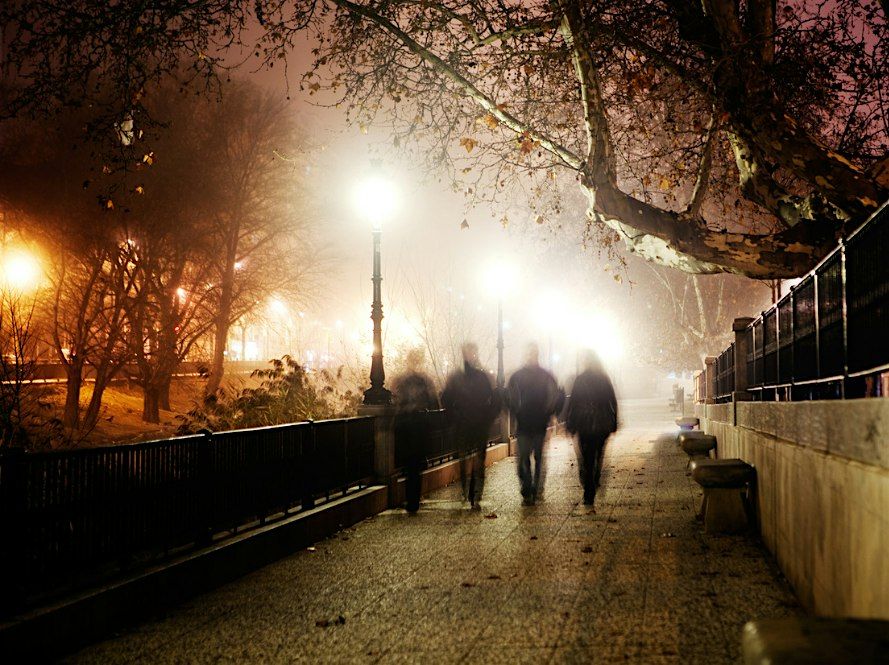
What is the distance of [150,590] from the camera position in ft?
21.3

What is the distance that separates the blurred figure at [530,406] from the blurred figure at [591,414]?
1.12 feet

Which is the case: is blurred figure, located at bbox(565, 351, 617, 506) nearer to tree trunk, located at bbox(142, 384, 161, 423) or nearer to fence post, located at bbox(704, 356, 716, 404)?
fence post, located at bbox(704, 356, 716, 404)

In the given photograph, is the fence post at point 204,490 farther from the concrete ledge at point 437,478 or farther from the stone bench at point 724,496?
the concrete ledge at point 437,478

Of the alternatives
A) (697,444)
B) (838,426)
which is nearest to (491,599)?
(838,426)

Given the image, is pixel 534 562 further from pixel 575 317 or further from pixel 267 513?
pixel 575 317

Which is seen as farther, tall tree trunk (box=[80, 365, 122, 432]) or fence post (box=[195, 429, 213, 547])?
tall tree trunk (box=[80, 365, 122, 432])

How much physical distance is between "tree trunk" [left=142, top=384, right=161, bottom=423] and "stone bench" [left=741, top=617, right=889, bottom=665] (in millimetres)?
30110

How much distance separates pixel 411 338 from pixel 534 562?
2399 cm

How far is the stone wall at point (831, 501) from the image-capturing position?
3820mm

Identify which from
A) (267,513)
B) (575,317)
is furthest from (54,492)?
(575,317)

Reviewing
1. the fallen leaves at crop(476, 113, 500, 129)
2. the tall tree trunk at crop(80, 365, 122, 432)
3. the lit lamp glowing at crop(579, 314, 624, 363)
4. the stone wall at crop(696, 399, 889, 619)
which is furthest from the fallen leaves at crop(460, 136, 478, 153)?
the lit lamp glowing at crop(579, 314, 624, 363)

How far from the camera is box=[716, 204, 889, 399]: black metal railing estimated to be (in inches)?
192

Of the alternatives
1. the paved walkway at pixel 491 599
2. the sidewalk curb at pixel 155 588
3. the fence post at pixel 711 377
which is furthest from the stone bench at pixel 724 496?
the fence post at pixel 711 377

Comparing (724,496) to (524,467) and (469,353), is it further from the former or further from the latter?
→ (469,353)
